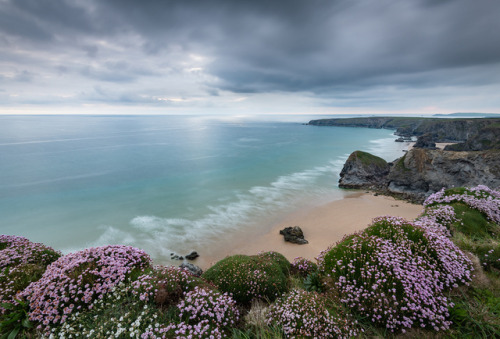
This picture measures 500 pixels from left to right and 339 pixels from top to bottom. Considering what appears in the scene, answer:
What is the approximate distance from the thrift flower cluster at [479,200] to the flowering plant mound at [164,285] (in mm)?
14343

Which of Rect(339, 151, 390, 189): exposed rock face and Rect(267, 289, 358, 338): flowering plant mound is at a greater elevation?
Rect(267, 289, 358, 338): flowering plant mound

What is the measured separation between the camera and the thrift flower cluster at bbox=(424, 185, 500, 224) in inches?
461

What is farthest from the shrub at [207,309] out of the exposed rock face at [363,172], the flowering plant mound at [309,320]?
the exposed rock face at [363,172]

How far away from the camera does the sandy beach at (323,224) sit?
20438 millimetres

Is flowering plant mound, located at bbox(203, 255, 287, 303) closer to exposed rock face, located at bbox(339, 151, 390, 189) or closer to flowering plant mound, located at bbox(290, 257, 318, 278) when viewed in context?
flowering plant mound, located at bbox(290, 257, 318, 278)

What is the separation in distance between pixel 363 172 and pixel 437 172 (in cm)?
1098

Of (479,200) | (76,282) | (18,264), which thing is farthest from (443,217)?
(18,264)

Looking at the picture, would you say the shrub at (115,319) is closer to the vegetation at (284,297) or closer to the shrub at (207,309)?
the vegetation at (284,297)

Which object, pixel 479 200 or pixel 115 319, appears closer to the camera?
pixel 115 319

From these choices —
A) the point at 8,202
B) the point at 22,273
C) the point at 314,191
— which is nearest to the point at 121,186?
the point at 8,202

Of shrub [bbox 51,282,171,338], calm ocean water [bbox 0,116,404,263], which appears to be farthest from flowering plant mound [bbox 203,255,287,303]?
calm ocean water [bbox 0,116,404,263]

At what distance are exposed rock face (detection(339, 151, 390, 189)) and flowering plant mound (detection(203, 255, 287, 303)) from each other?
119ft

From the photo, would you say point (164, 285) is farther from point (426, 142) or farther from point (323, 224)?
point (426, 142)

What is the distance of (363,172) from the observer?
1681 inches
